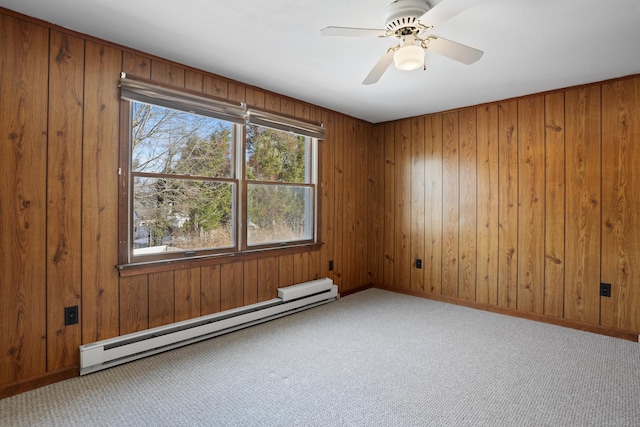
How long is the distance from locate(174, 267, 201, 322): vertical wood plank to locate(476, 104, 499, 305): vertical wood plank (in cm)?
306

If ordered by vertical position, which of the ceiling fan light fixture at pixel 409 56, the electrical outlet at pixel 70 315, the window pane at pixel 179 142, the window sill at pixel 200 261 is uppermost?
the ceiling fan light fixture at pixel 409 56

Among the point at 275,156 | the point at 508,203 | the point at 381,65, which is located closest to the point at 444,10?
the point at 381,65

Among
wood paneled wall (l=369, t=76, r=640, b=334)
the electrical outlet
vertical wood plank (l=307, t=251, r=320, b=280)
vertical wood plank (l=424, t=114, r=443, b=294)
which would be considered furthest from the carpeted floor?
vertical wood plank (l=424, t=114, r=443, b=294)

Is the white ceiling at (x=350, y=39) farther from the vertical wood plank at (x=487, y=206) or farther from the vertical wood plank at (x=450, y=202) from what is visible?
the vertical wood plank at (x=450, y=202)

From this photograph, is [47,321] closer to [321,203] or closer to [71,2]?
[71,2]

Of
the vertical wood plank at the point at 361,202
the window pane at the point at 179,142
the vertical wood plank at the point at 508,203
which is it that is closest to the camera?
the window pane at the point at 179,142

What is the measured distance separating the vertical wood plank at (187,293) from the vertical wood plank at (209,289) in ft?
0.13

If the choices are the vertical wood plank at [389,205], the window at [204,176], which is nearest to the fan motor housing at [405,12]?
the window at [204,176]

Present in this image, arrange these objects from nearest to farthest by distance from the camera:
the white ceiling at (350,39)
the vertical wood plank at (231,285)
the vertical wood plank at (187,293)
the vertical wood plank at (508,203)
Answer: the white ceiling at (350,39), the vertical wood plank at (187,293), the vertical wood plank at (231,285), the vertical wood plank at (508,203)

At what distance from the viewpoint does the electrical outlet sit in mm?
2289

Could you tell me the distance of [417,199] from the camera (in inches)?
175

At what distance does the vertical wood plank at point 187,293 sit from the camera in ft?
9.30

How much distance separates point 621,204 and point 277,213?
3.24 metres

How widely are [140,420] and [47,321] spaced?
0.98 meters
